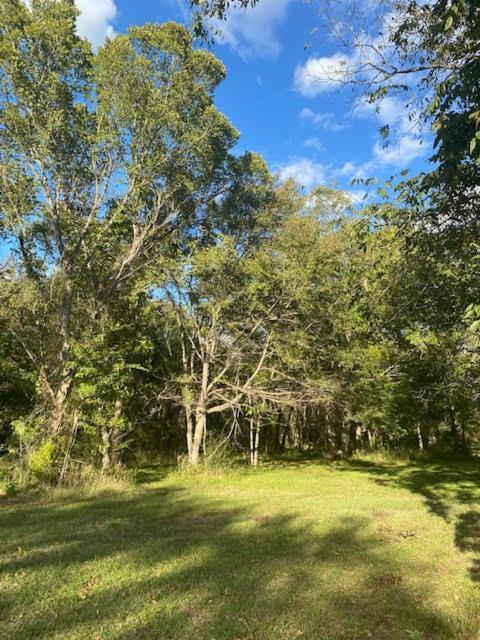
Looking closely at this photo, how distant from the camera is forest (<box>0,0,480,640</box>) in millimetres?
4355

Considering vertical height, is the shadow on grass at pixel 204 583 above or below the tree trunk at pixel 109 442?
below

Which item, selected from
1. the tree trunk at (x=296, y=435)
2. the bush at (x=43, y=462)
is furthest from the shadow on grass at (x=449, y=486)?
the bush at (x=43, y=462)

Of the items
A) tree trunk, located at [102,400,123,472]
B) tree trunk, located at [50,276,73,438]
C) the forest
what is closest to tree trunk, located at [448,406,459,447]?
the forest

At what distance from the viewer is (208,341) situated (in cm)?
1734


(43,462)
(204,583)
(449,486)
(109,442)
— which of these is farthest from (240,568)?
(449,486)

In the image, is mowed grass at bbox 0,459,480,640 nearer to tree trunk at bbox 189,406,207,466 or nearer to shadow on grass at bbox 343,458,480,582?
shadow on grass at bbox 343,458,480,582

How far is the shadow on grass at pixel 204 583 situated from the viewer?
379 cm

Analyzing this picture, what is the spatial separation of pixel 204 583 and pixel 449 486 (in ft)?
31.3

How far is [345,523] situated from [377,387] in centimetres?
1060

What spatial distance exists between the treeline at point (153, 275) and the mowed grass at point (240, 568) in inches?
102

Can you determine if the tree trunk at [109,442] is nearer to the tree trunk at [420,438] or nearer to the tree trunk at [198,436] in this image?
the tree trunk at [198,436]

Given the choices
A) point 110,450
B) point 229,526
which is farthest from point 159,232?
point 229,526

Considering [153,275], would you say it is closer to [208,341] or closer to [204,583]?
[208,341]

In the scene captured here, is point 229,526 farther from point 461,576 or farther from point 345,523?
point 461,576
